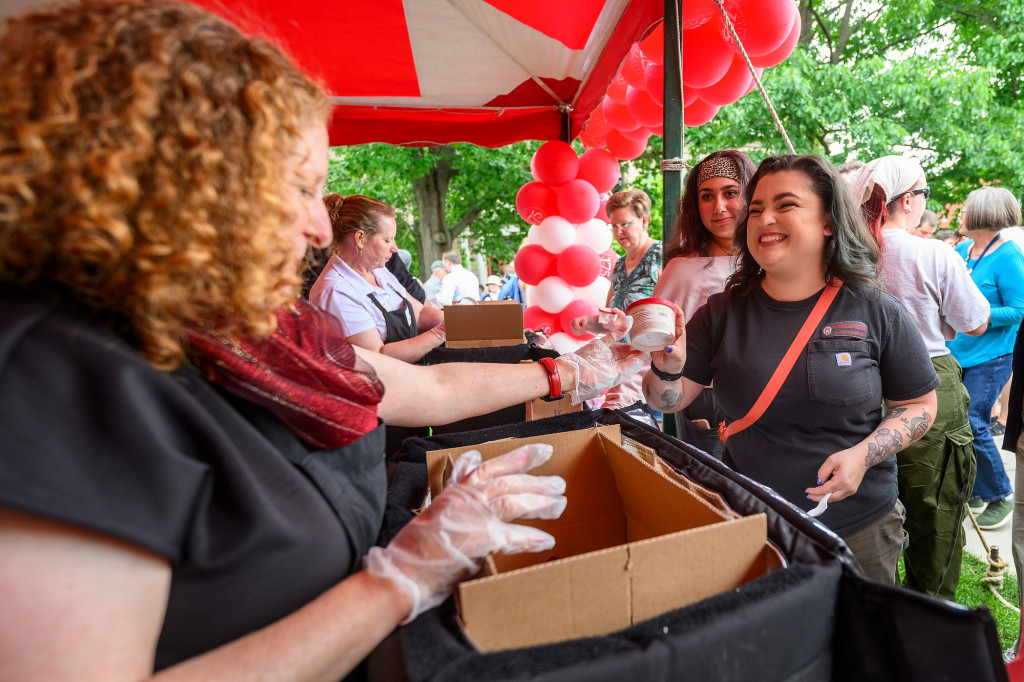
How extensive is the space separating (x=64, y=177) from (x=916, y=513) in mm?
2961

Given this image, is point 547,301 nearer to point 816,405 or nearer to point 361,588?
point 816,405

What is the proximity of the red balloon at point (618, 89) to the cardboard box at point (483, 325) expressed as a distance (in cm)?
181

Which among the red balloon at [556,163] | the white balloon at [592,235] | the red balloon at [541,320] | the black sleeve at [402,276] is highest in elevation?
the red balloon at [556,163]

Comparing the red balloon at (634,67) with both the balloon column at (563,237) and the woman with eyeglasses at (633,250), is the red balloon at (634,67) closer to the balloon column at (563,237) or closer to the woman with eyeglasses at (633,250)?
the woman with eyeglasses at (633,250)

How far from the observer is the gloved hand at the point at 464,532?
86cm

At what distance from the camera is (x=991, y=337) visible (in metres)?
3.79

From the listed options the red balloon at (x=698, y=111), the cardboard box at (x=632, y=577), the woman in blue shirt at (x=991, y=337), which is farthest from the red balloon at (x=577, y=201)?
the cardboard box at (x=632, y=577)

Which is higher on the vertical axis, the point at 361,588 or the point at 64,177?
the point at 64,177

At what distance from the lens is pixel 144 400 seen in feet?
2.24

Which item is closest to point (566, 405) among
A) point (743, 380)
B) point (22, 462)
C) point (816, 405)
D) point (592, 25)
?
point (743, 380)

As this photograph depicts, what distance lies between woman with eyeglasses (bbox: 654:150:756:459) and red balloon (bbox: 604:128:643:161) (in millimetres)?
1976

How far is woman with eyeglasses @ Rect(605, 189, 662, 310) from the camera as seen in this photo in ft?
13.0

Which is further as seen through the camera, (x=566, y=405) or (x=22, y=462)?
(x=566, y=405)

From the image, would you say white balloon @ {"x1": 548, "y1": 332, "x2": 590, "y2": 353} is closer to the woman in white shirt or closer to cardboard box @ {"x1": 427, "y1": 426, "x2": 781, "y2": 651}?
the woman in white shirt
